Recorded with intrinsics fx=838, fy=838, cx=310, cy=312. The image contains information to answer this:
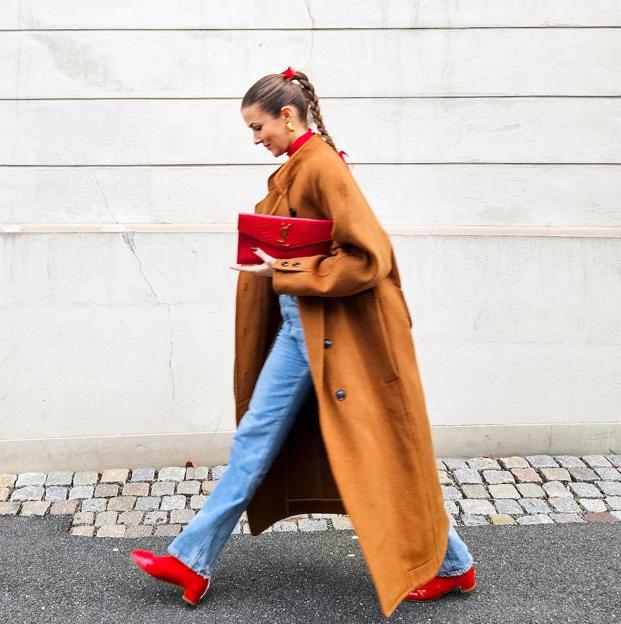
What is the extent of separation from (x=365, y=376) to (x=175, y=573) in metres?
1.01

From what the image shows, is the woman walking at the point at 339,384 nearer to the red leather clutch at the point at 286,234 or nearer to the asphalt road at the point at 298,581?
the red leather clutch at the point at 286,234

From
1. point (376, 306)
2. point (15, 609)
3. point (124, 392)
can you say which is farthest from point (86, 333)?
point (376, 306)

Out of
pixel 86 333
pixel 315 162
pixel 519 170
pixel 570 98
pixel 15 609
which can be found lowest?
pixel 15 609

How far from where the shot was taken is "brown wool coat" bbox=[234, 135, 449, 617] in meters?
2.68

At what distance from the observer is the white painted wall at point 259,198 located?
459cm

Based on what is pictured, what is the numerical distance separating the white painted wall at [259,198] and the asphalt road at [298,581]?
951 mm

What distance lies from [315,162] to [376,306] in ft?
1.69

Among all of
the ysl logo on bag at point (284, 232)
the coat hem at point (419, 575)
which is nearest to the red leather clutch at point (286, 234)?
the ysl logo on bag at point (284, 232)

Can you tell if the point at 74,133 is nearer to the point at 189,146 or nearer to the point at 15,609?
the point at 189,146

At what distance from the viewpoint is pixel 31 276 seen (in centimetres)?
457

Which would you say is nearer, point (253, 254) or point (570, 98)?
point (253, 254)

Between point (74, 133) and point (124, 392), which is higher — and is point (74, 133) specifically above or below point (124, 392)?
above

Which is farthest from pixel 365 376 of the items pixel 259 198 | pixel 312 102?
pixel 259 198

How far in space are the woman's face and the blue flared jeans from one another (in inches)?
21.3
